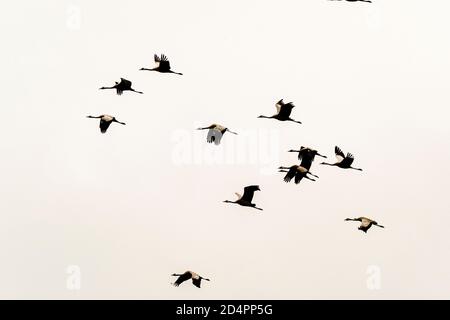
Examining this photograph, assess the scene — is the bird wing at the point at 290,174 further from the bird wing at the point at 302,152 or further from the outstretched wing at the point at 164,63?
the outstretched wing at the point at 164,63

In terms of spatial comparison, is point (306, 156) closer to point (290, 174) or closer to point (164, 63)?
point (290, 174)

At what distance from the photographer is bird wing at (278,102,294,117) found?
57825mm

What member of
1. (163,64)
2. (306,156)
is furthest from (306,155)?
(163,64)

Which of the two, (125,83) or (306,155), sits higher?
(125,83)

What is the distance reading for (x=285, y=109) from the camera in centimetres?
5828

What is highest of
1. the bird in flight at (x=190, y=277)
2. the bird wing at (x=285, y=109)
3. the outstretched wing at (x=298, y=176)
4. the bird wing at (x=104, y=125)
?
the bird wing at (x=285, y=109)

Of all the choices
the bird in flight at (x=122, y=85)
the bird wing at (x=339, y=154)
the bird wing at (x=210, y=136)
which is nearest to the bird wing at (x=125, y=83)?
the bird in flight at (x=122, y=85)

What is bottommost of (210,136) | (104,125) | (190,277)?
(190,277)

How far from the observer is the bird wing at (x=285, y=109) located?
5783cm

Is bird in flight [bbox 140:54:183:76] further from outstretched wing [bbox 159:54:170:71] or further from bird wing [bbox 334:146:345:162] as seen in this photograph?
bird wing [bbox 334:146:345:162]

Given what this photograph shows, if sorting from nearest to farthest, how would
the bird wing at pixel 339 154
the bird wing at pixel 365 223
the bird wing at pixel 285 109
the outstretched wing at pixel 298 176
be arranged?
the bird wing at pixel 285 109 < the outstretched wing at pixel 298 176 < the bird wing at pixel 365 223 < the bird wing at pixel 339 154

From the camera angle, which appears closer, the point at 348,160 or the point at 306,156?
the point at 306,156
